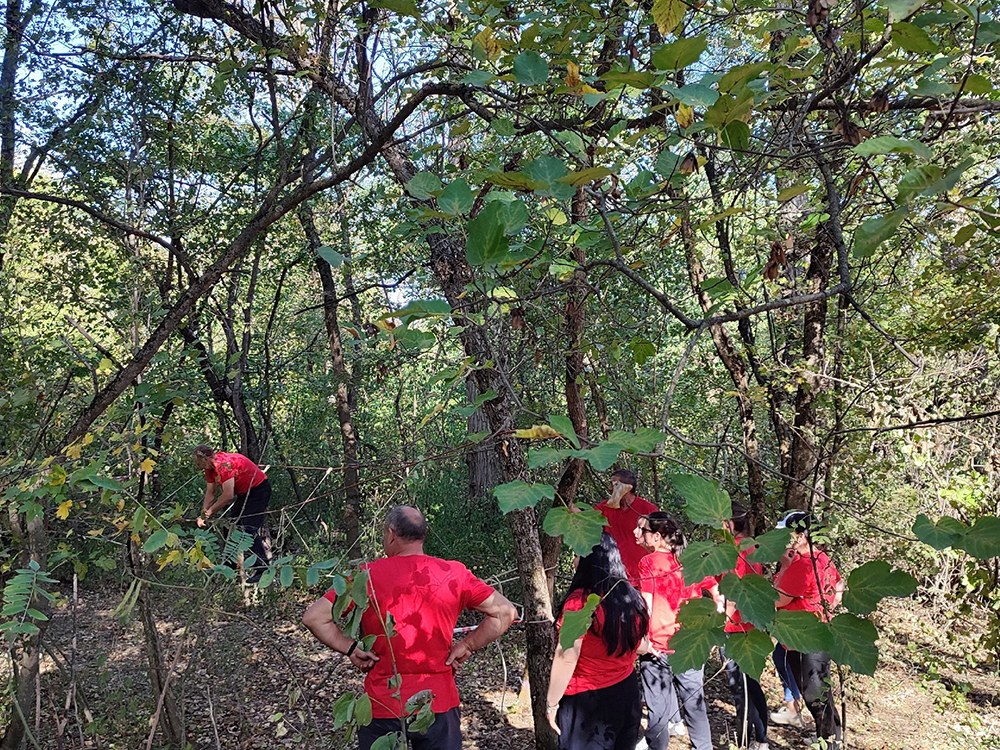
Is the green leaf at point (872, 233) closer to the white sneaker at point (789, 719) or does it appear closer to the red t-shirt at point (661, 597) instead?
the red t-shirt at point (661, 597)

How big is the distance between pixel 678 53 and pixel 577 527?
918 millimetres

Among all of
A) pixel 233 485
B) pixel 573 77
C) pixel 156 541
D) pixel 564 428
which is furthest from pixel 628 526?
pixel 564 428

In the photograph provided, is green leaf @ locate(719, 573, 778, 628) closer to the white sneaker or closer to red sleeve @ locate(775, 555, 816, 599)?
red sleeve @ locate(775, 555, 816, 599)

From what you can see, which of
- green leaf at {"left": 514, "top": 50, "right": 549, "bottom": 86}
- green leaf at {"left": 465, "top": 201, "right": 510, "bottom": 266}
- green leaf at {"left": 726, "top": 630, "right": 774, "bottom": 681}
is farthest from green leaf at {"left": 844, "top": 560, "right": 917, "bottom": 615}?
green leaf at {"left": 514, "top": 50, "right": 549, "bottom": 86}

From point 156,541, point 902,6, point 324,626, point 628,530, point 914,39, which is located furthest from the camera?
point 628,530

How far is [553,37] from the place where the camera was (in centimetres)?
249

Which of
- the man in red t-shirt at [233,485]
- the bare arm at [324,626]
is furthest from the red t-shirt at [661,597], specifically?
the man in red t-shirt at [233,485]

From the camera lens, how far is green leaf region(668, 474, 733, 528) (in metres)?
1.07

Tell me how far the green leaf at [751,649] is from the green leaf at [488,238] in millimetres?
775

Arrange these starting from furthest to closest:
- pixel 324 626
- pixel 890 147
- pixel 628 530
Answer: pixel 628 530, pixel 324 626, pixel 890 147

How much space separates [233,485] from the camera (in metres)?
4.02

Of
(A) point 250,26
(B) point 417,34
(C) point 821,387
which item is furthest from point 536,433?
(B) point 417,34

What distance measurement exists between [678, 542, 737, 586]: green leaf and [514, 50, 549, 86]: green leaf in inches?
44.3

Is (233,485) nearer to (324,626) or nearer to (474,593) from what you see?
(324,626)
